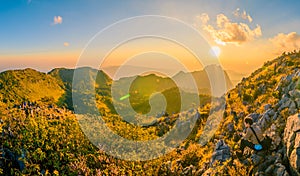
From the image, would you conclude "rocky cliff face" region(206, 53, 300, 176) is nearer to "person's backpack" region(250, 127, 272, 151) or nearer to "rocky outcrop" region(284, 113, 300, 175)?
"rocky outcrop" region(284, 113, 300, 175)

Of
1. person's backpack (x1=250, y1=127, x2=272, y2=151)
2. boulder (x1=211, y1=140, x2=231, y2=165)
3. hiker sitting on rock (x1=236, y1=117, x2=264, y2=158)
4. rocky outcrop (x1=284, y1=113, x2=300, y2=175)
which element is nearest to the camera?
rocky outcrop (x1=284, y1=113, x2=300, y2=175)

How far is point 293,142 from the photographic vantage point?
27297 millimetres

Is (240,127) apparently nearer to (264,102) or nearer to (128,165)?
(264,102)

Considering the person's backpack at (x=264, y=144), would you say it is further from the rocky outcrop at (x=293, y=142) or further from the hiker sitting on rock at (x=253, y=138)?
the rocky outcrop at (x=293, y=142)

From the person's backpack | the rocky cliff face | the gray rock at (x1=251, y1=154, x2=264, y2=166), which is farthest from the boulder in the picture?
the person's backpack

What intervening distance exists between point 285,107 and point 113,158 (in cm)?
4341

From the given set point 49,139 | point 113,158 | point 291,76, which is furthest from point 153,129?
point 291,76

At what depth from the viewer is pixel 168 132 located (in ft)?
264

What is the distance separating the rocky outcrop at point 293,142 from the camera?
2554 cm

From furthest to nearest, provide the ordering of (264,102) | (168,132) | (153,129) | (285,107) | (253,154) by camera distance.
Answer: (153,129) → (168,132) → (264,102) → (285,107) → (253,154)

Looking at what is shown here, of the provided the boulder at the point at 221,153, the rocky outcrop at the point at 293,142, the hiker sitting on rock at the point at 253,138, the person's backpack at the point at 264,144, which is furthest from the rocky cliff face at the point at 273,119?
the hiker sitting on rock at the point at 253,138

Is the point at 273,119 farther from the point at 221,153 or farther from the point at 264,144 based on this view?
the point at 221,153

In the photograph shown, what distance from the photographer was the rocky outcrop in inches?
1005

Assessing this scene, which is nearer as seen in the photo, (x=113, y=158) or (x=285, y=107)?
(x=285, y=107)
